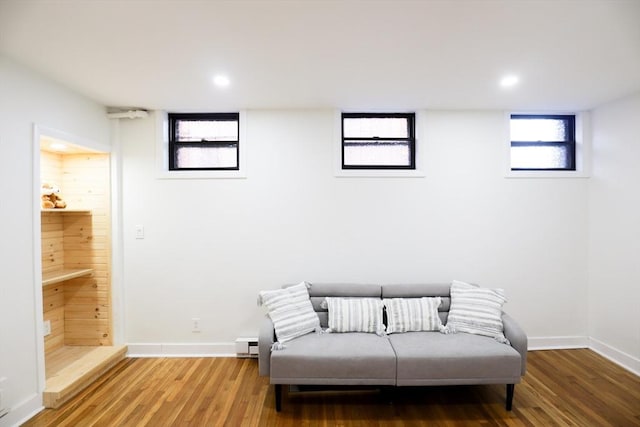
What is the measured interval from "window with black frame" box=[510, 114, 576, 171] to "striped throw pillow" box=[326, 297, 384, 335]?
7.55 ft

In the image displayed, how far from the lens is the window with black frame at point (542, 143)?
340 centimetres

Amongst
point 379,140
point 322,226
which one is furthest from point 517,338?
point 379,140

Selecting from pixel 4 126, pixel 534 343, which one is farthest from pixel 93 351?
pixel 534 343

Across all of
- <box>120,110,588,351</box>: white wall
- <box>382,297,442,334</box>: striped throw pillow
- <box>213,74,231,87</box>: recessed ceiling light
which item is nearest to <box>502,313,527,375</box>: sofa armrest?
<box>382,297,442,334</box>: striped throw pillow

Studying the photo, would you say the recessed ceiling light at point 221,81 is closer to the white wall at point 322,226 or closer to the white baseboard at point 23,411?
the white wall at point 322,226

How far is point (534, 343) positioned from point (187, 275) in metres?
3.87

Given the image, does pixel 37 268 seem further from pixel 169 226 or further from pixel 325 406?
pixel 325 406

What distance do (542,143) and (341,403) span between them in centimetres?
347

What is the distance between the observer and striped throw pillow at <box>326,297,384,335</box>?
2.70 metres

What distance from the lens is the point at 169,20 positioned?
67.7 inches

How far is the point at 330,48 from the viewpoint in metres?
2.01

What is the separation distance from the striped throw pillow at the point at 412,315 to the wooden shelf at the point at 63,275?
2.96 meters

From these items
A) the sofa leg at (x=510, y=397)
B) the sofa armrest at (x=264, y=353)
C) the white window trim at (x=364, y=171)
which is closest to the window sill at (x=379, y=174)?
the white window trim at (x=364, y=171)

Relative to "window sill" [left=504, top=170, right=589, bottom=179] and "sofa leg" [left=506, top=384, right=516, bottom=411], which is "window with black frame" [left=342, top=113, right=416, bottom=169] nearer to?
"window sill" [left=504, top=170, right=589, bottom=179]
